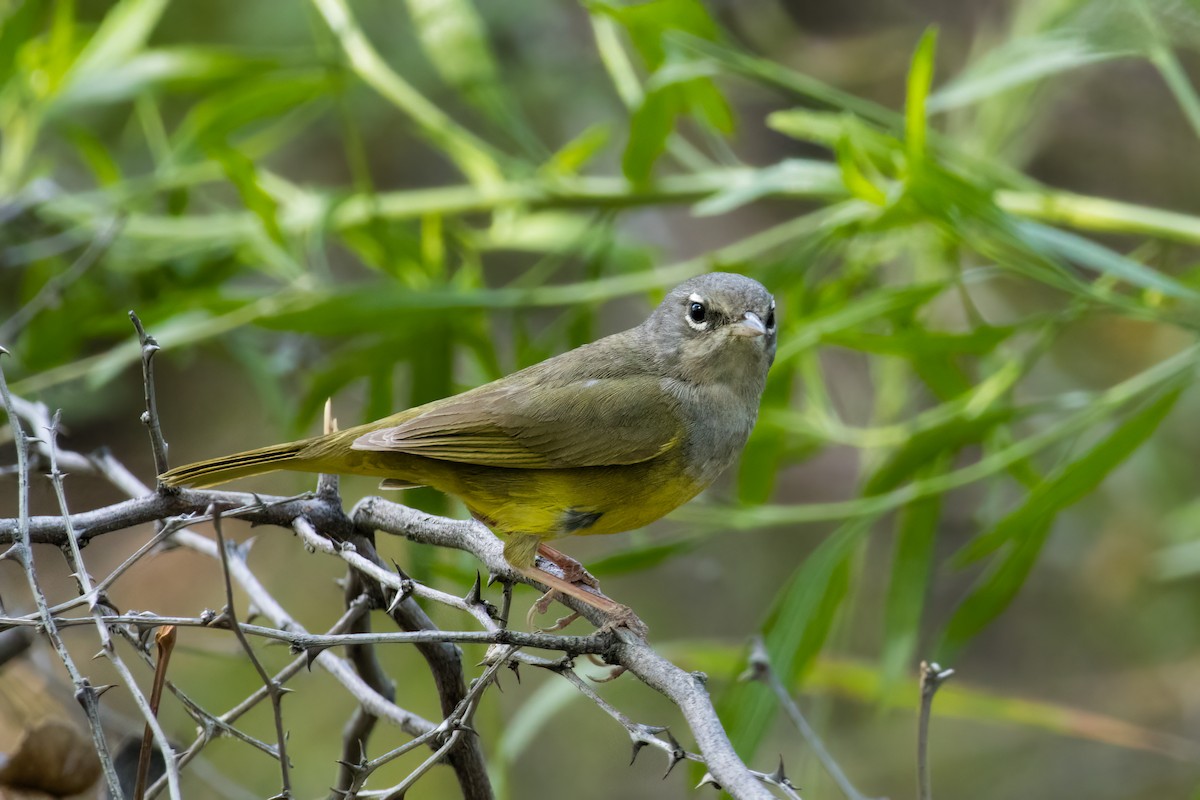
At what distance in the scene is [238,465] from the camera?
2607mm

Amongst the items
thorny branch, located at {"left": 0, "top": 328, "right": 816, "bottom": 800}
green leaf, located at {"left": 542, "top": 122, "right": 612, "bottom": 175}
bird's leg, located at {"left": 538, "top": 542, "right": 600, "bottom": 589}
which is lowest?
thorny branch, located at {"left": 0, "top": 328, "right": 816, "bottom": 800}

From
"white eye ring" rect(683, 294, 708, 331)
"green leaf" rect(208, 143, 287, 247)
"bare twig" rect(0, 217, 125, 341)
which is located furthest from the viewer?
"green leaf" rect(208, 143, 287, 247)

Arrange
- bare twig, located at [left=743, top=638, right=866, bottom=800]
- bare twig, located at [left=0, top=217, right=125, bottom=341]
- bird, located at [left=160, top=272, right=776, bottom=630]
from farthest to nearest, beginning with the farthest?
bare twig, located at [left=0, top=217, right=125, bottom=341], bird, located at [left=160, top=272, right=776, bottom=630], bare twig, located at [left=743, top=638, right=866, bottom=800]

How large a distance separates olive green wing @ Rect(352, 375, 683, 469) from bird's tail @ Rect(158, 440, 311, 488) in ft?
0.56

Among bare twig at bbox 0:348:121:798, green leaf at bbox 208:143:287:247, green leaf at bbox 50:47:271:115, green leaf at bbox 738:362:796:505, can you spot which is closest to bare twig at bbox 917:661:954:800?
bare twig at bbox 0:348:121:798

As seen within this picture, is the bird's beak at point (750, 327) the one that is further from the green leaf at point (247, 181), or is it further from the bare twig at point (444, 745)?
the green leaf at point (247, 181)

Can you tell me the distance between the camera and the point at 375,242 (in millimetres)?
4371

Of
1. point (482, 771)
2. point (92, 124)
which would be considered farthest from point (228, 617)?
point (92, 124)

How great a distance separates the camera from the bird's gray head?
3.14 metres

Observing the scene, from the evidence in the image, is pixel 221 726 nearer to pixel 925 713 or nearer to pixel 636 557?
pixel 925 713

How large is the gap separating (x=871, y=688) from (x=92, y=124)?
4.75 metres

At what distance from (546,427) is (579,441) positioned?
10 centimetres

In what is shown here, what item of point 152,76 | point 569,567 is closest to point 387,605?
point 569,567

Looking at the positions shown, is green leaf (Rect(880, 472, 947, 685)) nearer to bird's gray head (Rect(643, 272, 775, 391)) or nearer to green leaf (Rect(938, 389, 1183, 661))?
green leaf (Rect(938, 389, 1183, 661))
